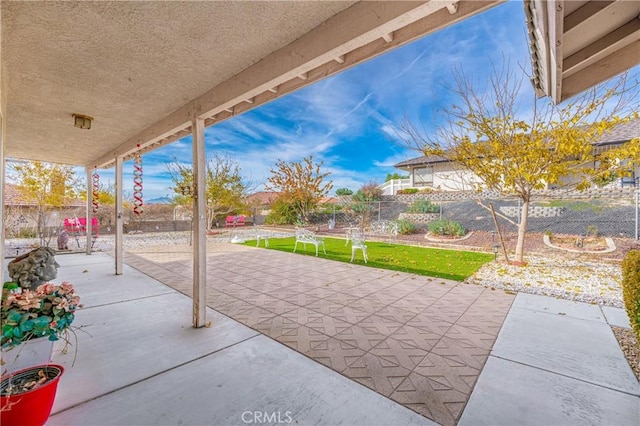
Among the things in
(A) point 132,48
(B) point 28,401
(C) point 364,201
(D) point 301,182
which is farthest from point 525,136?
(D) point 301,182

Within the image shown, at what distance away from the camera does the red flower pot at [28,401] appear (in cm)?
157

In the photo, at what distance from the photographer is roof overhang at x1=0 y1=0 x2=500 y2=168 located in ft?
5.83

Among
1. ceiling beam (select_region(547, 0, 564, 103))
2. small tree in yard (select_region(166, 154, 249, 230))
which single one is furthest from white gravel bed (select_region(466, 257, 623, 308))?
small tree in yard (select_region(166, 154, 249, 230))

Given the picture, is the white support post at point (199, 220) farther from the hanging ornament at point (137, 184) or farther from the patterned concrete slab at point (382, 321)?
the hanging ornament at point (137, 184)

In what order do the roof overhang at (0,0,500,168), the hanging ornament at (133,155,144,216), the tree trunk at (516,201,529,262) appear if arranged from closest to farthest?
the roof overhang at (0,0,500,168), the hanging ornament at (133,155,144,216), the tree trunk at (516,201,529,262)

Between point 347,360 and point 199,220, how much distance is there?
2.35 metres

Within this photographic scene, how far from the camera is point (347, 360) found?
2570 millimetres

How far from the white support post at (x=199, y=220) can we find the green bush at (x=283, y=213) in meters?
12.9

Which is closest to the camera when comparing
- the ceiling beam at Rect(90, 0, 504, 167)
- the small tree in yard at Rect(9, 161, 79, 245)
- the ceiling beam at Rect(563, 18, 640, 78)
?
the ceiling beam at Rect(90, 0, 504, 167)

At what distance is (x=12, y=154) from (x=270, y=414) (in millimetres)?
8948

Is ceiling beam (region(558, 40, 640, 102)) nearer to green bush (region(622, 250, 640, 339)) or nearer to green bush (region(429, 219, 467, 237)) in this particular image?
green bush (region(622, 250, 640, 339))

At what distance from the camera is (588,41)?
6.77 ft

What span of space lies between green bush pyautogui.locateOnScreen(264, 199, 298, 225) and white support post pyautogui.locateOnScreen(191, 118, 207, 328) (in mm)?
12880

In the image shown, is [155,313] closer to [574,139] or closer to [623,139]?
[574,139]
